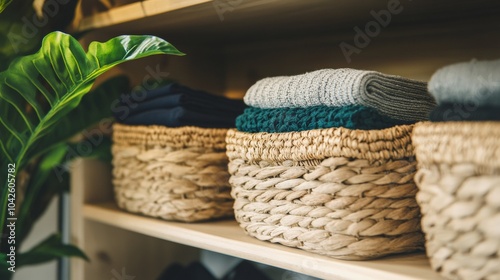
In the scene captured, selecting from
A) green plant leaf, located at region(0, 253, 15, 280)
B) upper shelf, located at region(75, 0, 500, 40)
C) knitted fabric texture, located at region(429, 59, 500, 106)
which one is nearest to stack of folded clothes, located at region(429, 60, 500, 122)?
knitted fabric texture, located at region(429, 59, 500, 106)

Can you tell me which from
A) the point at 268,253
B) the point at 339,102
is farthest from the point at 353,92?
the point at 268,253

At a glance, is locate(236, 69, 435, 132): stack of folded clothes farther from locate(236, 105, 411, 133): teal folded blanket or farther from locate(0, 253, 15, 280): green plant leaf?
locate(0, 253, 15, 280): green plant leaf

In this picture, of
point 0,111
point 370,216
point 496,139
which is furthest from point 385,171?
point 0,111

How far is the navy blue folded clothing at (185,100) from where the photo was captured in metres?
0.90

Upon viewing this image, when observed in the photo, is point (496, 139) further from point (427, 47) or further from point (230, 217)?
point (230, 217)

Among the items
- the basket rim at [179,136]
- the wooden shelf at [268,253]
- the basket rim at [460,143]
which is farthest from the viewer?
the basket rim at [179,136]

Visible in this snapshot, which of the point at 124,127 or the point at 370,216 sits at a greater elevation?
the point at 124,127

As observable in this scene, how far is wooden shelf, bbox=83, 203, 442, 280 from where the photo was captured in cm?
60

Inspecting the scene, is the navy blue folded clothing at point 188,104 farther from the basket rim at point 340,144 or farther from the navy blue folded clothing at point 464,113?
the navy blue folded clothing at point 464,113

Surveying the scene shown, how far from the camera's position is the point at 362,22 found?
0.90 m

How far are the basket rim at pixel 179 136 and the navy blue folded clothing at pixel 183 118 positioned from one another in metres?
0.01

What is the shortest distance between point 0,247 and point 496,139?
2.97ft

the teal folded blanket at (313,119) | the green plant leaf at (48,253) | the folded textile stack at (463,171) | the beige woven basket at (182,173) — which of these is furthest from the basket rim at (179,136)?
the folded textile stack at (463,171)

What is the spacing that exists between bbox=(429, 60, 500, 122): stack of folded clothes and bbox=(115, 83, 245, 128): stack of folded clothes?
45cm
